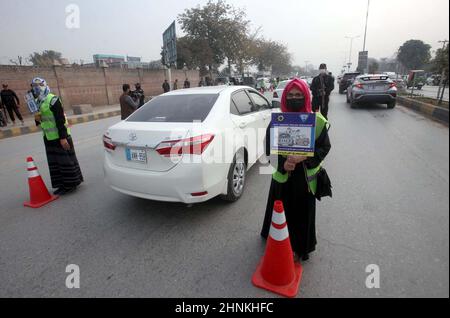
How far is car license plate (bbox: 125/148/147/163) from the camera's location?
3032 mm

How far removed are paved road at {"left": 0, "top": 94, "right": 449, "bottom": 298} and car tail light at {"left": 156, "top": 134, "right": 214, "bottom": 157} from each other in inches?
35.0

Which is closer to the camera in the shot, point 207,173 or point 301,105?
point 301,105

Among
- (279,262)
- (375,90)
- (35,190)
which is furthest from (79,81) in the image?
(279,262)

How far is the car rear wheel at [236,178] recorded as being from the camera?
348 centimetres

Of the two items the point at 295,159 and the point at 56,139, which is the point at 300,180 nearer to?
the point at 295,159

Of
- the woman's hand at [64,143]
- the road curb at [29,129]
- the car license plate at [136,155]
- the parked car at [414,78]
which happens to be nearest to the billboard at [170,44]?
the road curb at [29,129]

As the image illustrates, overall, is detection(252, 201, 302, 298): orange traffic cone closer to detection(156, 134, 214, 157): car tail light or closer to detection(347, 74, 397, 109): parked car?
detection(156, 134, 214, 157): car tail light

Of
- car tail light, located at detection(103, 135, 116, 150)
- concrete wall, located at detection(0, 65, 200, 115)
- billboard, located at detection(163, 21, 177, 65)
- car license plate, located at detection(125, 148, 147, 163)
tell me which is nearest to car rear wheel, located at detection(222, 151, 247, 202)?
car license plate, located at detection(125, 148, 147, 163)

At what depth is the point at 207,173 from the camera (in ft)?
9.83

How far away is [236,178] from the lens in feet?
12.2

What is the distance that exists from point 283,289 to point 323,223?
1154 millimetres

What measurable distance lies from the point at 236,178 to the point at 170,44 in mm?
22707
